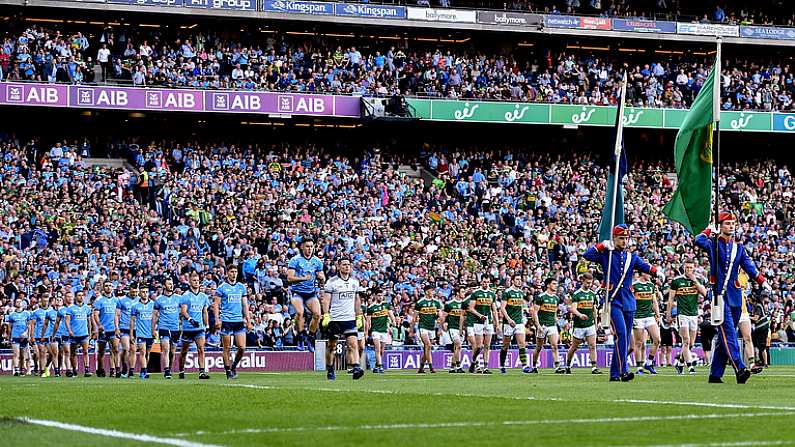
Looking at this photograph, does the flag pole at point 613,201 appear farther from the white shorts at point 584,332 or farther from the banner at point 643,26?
the banner at point 643,26

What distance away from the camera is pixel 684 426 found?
10.2 m

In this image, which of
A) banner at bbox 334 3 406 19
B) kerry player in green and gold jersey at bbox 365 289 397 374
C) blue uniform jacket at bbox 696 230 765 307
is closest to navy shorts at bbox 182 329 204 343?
kerry player in green and gold jersey at bbox 365 289 397 374

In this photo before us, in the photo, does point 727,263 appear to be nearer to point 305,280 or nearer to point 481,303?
point 305,280

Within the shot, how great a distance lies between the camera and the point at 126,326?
28859 mm

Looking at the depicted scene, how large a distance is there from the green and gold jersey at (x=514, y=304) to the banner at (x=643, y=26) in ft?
86.0

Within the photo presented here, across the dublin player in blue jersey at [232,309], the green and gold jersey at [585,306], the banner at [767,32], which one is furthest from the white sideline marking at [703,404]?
the banner at [767,32]

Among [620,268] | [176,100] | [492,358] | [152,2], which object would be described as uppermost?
[152,2]

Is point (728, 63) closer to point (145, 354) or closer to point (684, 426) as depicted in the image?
point (145, 354)

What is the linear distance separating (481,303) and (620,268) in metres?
10.8

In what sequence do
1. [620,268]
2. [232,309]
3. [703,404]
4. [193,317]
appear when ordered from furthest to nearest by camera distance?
[193,317]
[232,309]
[620,268]
[703,404]

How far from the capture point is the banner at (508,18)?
5225cm

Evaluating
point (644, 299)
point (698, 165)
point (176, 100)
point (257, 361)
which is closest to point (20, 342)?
point (257, 361)

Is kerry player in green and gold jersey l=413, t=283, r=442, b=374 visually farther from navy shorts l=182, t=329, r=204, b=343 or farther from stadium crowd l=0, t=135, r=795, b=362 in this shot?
navy shorts l=182, t=329, r=204, b=343

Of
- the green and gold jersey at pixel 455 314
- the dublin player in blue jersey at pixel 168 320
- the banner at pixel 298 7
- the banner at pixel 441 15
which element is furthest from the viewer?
the banner at pixel 441 15
